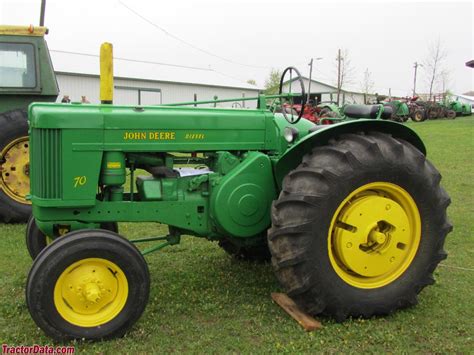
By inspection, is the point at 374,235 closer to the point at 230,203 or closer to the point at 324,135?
the point at 324,135

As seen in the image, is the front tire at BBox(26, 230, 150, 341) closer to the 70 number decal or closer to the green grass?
the green grass

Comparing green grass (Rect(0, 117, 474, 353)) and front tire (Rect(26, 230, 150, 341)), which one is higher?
front tire (Rect(26, 230, 150, 341))

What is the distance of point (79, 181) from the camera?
130 inches

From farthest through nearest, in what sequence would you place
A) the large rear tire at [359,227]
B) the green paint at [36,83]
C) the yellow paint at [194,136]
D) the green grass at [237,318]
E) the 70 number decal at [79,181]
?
the green paint at [36,83], the yellow paint at [194,136], the 70 number decal at [79,181], the large rear tire at [359,227], the green grass at [237,318]

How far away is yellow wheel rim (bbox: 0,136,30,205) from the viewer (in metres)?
6.11

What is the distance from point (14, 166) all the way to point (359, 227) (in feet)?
14.7

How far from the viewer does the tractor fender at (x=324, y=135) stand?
3426mm

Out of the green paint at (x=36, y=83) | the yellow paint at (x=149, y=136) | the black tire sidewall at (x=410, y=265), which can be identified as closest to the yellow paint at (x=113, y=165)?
the yellow paint at (x=149, y=136)

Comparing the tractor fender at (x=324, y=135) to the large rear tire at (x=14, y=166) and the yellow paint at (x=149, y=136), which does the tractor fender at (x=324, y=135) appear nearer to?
the yellow paint at (x=149, y=136)

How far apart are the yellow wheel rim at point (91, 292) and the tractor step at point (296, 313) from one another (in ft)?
3.61

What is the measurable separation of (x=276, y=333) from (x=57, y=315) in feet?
4.34

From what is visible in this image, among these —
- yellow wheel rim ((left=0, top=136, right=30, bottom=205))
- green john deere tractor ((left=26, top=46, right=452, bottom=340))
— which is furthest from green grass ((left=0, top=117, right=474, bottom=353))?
yellow wheel rim ((left=0, top=136, right=30, bottom=205))

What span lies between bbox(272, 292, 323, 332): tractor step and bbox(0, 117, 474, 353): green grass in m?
0.04

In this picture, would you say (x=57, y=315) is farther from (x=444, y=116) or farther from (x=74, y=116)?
(x=444, y=116)
